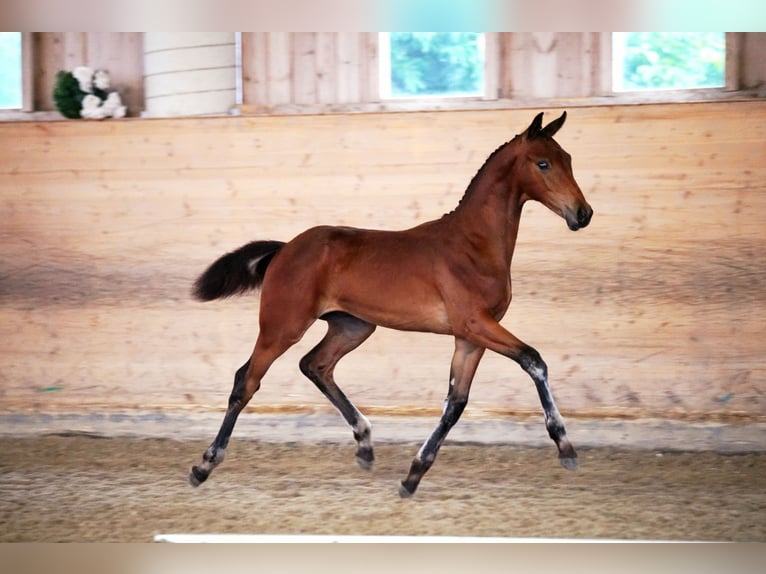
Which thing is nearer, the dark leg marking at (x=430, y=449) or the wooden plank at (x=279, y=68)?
the dark leg marking at (x=430, y=449)

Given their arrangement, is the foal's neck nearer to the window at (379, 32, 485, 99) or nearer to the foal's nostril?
the foal's nostril

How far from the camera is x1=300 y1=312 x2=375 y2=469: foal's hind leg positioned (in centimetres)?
378

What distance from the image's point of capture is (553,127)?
360 centimetres

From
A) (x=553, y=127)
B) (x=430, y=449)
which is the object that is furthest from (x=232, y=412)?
(x=553, y=127)

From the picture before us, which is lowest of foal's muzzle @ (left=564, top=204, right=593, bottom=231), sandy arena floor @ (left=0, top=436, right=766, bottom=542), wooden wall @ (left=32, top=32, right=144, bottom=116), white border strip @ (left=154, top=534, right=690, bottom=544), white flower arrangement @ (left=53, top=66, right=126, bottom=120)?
white border strip @ (left=154, top=534, right=690, bottom=544)

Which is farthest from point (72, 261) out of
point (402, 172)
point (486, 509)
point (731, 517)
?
point (731, 517)

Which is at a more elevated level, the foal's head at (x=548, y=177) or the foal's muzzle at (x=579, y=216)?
the foal's head at (x=548, y=177)

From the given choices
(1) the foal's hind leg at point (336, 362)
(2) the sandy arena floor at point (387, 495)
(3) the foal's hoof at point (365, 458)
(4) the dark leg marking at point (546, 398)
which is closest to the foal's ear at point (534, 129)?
(4) the dark leg marking at point (546, 398)

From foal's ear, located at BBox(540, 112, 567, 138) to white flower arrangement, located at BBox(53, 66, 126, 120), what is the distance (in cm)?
173

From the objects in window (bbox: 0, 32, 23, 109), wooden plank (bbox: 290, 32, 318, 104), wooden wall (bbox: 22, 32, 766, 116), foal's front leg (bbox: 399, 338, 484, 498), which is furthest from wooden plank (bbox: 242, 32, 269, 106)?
foal's front leg (bbox: 399, 338, 484, 498)

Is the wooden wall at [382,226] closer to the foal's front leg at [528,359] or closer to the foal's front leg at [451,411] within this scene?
the foal's front leg at [451,411]

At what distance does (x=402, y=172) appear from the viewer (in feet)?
13.0

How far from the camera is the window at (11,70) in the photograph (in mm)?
4160
